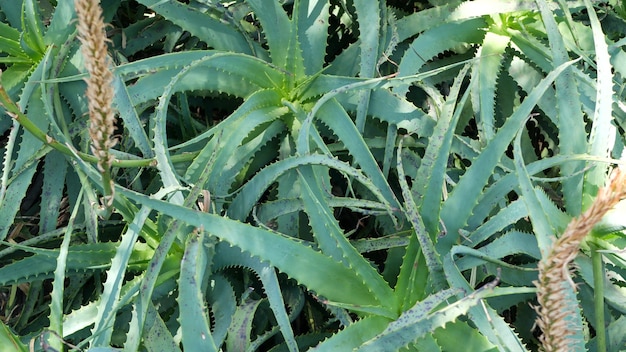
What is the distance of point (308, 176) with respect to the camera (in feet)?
2.54

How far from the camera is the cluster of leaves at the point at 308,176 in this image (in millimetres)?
699

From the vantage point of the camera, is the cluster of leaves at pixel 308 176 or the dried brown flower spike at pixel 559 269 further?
the cluster of leaves at pixel 308 176

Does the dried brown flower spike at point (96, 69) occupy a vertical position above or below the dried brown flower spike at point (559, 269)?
above

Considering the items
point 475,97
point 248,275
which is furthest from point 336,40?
point 248,275

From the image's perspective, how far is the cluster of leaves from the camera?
699mm

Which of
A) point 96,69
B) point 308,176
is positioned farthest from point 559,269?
point 308,176

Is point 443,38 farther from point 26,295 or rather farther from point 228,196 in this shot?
point 26,295

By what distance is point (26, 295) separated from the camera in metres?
0.97

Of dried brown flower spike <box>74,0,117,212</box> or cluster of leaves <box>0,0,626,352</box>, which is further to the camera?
cluster of leaves <box>0,0,626,352</box>

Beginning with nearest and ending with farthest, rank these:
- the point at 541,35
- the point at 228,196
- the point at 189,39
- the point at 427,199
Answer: the point at 427,199
the point at 228,196
the point at 541,35
the point at 189,39

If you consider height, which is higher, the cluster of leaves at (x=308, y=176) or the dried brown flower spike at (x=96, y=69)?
the dried brown flower spike at (x=96, y=69)

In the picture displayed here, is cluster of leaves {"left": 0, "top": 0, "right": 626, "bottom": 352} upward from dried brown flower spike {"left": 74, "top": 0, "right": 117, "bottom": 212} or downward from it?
downward

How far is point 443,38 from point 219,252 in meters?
0.45

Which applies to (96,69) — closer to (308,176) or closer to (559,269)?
(559,269)
